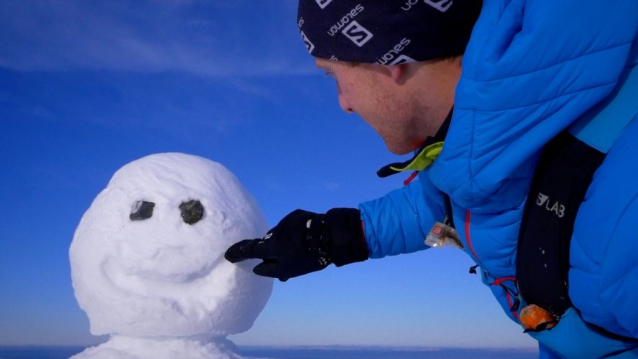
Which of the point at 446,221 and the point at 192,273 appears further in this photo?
the point at 192,273

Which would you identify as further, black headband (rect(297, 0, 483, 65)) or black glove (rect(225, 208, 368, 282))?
black glove (rect(225, 208, 368, 282))

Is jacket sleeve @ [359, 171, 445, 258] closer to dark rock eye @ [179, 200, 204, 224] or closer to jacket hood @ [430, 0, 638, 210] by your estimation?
dark rock eye @ [179, 200, 204, 224]

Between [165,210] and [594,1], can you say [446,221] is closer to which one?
[594,1]

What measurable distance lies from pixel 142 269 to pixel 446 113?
209cm

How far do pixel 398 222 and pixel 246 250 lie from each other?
901 millimetres

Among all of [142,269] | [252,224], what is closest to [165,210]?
[142,269]

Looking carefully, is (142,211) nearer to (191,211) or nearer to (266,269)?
→ (191,211)

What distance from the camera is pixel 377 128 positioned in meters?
1.77

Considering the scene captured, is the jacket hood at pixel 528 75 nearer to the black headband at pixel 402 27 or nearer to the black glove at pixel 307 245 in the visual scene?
the black headband at pixel 402 27

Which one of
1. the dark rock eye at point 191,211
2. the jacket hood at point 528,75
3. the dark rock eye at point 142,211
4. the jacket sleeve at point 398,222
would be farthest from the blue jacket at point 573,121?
the dark rock eye at point 142,211

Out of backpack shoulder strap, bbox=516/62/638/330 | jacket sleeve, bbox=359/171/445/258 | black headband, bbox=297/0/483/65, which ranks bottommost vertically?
backpack shoulder strap, bbox=516/62/638/330

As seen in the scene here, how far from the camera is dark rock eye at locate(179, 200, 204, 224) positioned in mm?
2977

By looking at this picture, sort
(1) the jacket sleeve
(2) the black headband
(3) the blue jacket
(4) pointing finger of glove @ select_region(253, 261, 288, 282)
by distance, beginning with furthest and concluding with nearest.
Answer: (4) pointing finger of glove @ select_region(253, 261, 288, 282) < (1) the jacket sleeve < (2) the black headband < (3) the blue jacket

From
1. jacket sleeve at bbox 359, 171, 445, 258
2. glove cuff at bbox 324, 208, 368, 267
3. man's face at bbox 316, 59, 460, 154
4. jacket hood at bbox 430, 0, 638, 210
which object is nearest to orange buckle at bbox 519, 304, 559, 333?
jacket hood at bbox 430, 0, 638, 210
